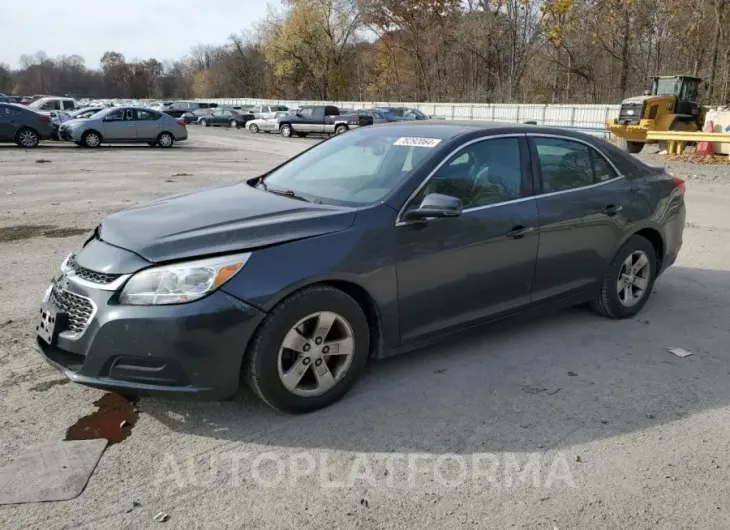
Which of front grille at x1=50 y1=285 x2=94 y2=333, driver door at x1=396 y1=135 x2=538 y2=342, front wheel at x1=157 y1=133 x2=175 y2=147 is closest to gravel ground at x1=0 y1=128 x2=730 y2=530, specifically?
driver door at x1=396 y1=135 x2=538 y2=342

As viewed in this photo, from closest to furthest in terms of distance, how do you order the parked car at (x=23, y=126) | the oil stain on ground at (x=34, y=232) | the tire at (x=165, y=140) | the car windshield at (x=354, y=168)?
the car windshield at (x=354, y=168) → the oil stain on ground at (x=34, y=232) → the parked car at (x=23, y=126) → the tire at (x=165, y=140)

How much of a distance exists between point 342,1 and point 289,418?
73086 millimetres

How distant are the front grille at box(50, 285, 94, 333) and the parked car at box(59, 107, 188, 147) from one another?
23064mm

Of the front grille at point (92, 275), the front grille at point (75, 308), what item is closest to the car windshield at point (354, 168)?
the front grille at point (92, 275)

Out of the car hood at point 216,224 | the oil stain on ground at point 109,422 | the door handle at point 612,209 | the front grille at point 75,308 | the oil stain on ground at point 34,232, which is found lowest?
the oil stain on ground at point 109,422

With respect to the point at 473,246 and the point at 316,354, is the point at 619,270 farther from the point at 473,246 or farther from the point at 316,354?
the point at 316,354

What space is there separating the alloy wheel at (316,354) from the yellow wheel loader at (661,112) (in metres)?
21.7

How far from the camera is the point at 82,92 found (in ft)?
441

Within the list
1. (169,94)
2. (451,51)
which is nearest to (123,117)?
(451,51)

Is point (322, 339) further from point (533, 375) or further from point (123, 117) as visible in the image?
point (123, 117)

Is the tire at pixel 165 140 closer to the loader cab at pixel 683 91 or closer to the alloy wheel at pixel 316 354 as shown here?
the loader cab at pixel 683 91

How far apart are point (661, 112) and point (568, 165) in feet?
70.5

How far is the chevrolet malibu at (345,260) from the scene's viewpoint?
10.6 ft

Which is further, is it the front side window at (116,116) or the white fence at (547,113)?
the white fence at (547,113)
